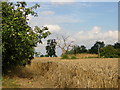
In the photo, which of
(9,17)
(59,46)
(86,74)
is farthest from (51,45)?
(86,74)

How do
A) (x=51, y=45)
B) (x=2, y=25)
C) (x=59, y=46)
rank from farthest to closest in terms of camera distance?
(x=51, y=45) < (x=59, y=46) < (x=2, y=25)

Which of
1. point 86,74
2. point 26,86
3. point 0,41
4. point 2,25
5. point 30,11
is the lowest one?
point 26,86

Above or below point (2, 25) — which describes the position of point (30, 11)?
above

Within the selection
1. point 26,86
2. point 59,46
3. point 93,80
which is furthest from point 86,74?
point 59,46

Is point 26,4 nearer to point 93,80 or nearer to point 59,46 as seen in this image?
point 93,80

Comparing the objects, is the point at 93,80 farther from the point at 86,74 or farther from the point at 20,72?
the point at 20,72

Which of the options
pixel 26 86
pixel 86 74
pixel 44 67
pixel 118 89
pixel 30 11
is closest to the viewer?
pixel 118 89

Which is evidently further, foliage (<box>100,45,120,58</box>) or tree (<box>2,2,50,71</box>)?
foliage (<box>100,45,120,58</box>)

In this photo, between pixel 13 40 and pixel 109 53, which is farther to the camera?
pixel 109 53

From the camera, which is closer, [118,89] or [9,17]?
[118,89]

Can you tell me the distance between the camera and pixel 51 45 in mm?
49594

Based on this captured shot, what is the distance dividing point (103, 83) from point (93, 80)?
1.71 feet

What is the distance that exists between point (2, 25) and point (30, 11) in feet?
12.4

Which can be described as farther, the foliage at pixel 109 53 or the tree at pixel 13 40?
the foliage at pixel 109 53
